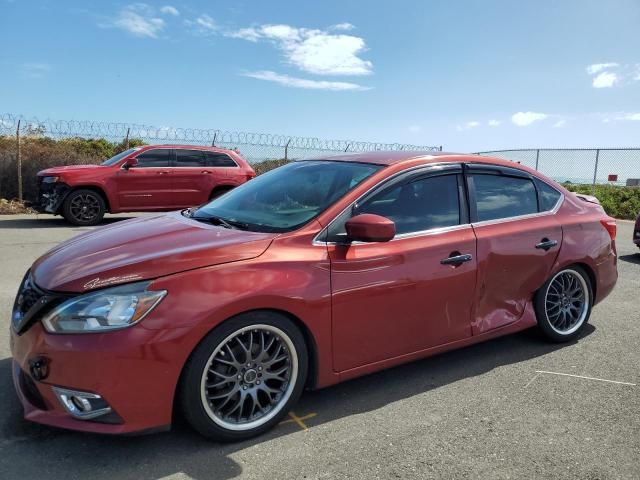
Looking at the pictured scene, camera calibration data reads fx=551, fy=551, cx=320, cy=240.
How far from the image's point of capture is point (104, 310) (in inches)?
105

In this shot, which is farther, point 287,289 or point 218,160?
point 218,160

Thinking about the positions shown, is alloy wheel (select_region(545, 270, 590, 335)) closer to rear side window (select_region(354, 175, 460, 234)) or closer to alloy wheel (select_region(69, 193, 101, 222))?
rear side window (select_region(354, 175, 460, 234))

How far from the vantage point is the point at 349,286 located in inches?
128

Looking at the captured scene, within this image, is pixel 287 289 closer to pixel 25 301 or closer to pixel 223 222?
pixel 223 222

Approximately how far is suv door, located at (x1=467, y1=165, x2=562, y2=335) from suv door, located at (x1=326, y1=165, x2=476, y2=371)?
5.4 inches

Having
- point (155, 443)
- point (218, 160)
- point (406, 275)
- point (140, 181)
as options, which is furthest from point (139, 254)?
point (218, 160)

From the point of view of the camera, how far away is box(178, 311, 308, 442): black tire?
2816 millimetres

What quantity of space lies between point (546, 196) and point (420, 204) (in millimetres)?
1436

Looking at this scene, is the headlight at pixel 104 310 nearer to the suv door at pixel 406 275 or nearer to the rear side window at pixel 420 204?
the suv door at pixel 406 275

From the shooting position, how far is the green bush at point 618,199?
58.8 feet

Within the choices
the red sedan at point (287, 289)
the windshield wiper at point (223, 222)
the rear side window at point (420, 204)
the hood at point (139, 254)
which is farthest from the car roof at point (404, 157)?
the hood at point (139, 254)

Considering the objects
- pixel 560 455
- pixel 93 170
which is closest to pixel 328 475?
pixel 560 455

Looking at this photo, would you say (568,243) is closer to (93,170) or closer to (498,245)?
(498,245)

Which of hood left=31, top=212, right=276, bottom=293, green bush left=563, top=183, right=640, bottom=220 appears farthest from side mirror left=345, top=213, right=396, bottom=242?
green bush left=563, top=183, right=640, bottom=220
